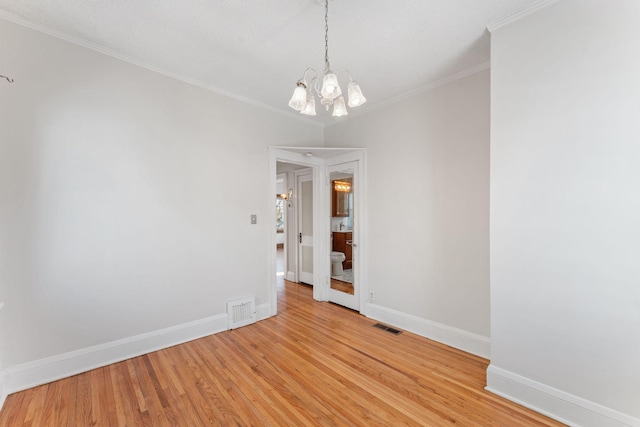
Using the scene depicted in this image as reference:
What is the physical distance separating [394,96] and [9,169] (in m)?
3.79

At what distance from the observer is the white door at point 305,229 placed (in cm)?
513

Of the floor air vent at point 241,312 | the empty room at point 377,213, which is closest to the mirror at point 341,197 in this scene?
the empty room at point 377,213

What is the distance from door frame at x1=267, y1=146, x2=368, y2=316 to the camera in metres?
3.68

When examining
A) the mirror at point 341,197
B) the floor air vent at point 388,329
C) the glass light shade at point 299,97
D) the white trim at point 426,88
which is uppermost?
the white trim at point 426,88

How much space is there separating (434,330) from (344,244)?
1.69 m

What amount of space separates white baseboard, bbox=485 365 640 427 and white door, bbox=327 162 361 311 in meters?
1.98

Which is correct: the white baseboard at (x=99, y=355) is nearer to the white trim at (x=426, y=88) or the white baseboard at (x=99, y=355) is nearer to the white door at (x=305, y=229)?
the white door at (x=305, y=229)

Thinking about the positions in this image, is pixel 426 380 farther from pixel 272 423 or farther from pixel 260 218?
pixel 260 218

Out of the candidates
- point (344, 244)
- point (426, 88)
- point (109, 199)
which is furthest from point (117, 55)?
point (344, 244)

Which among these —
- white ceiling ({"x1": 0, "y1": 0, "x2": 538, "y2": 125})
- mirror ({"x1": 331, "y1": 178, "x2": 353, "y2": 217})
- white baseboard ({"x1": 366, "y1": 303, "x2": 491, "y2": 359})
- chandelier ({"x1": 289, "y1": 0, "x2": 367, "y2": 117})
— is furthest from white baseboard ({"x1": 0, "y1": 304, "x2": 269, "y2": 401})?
white ceiling ({"x1": 0, "y1": 0, "x2": 538, "y2": 125})

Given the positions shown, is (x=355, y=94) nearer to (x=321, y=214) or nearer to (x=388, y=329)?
(x=321, y=214)

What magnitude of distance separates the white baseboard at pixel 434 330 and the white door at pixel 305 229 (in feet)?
6.00

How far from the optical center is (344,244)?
4145mm

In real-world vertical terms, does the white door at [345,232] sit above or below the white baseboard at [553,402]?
above
